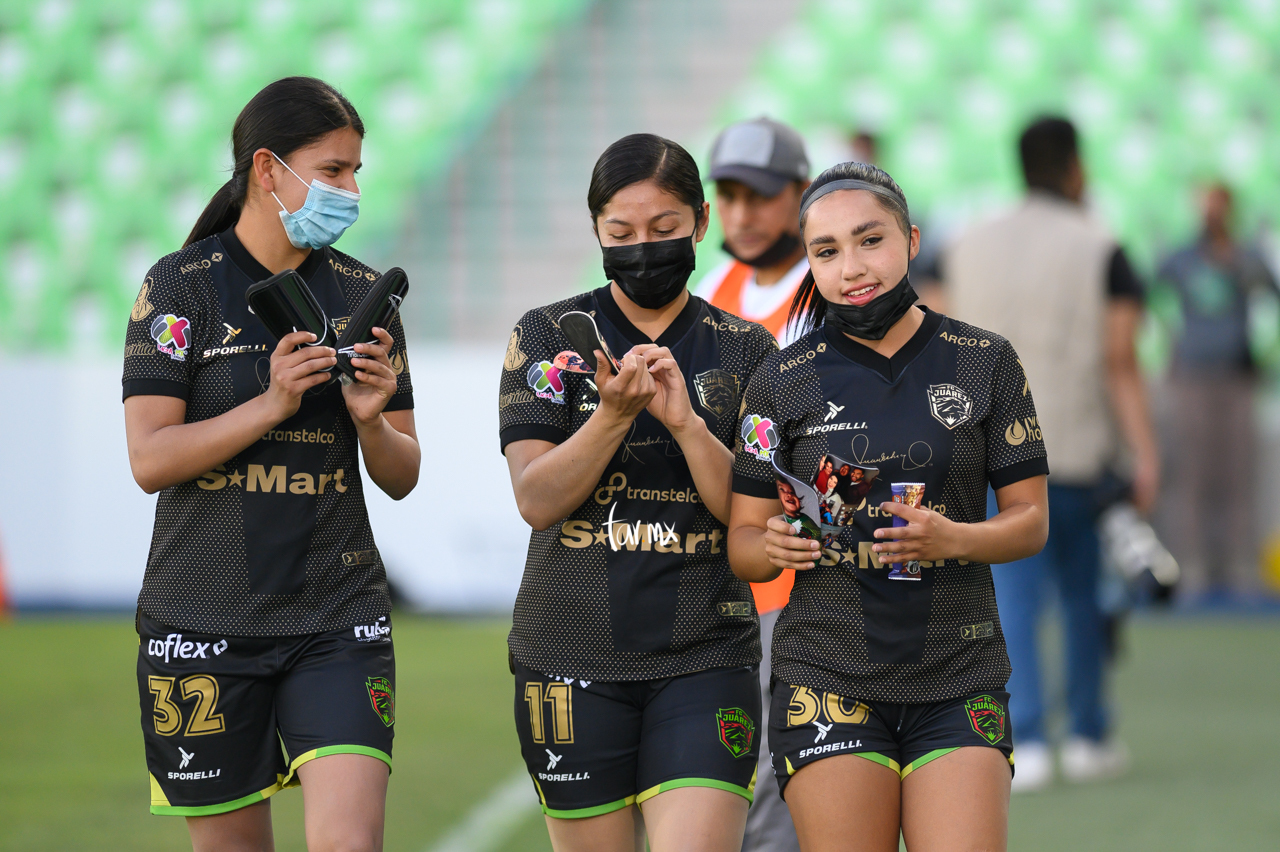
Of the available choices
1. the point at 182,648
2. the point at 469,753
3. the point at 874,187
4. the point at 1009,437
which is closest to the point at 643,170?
the point at 874,187

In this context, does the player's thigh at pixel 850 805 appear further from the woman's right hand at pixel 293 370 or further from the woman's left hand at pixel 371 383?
the woman's right hand at pixel 293 370

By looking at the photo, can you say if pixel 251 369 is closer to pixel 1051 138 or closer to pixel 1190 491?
pixel 1051 138

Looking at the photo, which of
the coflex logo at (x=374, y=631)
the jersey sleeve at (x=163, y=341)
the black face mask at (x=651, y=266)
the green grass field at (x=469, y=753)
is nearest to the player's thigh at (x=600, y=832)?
the coflex logo at (x=374, y=631)

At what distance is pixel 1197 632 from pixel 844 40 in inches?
251

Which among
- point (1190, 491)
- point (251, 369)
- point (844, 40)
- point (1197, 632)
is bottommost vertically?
point (1197, 632)

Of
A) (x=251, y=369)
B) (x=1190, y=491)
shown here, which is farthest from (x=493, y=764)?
(x=1190, y=491)

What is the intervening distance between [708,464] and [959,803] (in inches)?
31.1

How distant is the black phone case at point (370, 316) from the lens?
2988 millimetres

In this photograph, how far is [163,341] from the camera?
3016 mm

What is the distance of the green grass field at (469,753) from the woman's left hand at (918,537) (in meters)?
2.61

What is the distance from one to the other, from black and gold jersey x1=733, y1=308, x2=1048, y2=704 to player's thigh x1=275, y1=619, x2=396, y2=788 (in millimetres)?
824

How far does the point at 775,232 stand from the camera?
4.04 m

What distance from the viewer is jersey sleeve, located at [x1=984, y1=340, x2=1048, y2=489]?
2926 mm

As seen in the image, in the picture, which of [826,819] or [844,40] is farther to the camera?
[844,40]
